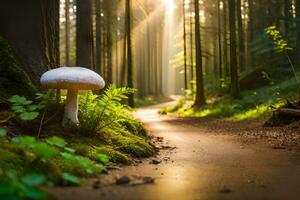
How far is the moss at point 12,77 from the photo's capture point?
7.00 metres

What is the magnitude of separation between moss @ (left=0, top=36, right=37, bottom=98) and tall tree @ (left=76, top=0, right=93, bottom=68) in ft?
15.0

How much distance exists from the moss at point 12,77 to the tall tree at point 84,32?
4.57 m

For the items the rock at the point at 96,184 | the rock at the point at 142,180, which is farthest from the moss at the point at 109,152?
the rock at the point at 96,184

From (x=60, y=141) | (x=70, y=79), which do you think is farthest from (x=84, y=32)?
(x=60, y=141)

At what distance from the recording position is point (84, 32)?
38.4ft

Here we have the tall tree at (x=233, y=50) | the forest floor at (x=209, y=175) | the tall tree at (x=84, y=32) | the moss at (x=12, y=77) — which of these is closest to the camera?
the forest floor at (x=209, y=175)

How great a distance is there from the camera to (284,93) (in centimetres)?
1898

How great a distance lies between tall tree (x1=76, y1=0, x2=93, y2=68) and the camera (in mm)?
11656

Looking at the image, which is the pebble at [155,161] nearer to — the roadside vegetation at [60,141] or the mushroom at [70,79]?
the roadside vegetation at [60,141]

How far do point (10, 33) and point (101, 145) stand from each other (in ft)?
9.94

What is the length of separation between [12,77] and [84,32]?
16.0ft

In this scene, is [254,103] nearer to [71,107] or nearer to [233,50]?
[233,50]

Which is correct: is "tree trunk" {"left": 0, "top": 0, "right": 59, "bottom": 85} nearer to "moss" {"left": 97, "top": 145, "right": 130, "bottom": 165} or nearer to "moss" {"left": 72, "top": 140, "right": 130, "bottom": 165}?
"moss" {"left": 72, "top": 140, "right": 130, "bottom": 165}

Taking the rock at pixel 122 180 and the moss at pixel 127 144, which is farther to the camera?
the moss at pixel 127 144
